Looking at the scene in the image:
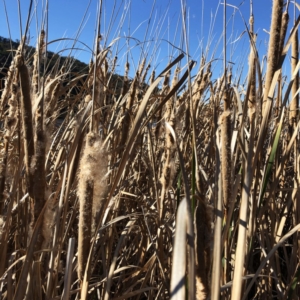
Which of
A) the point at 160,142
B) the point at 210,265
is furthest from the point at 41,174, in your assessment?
the point at 160,142

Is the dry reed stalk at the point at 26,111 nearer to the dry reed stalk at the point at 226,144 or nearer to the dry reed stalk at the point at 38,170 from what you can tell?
the dry reed stalk at the point at 38,170

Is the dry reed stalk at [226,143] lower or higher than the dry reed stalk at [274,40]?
lower

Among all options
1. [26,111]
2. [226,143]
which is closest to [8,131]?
[26,111]

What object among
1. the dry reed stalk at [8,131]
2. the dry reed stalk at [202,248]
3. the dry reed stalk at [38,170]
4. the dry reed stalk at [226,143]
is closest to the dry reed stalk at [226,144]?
the dry reed stalk at [226,143]

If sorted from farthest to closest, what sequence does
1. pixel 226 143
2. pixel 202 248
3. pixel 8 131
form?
1. pixel 8 131
2. pixel 226 143
3. pixel 202 248

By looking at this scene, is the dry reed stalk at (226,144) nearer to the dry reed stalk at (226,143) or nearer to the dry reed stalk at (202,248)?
the dry reed stalk at (226,143)

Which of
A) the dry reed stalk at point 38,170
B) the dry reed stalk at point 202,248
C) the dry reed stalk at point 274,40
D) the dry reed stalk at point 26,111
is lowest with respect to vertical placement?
the dry reed stalk at point 202,248

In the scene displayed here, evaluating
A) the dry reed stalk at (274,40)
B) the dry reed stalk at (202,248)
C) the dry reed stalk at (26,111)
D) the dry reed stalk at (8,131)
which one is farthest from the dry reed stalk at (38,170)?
the dry reed stalk at (274,40)

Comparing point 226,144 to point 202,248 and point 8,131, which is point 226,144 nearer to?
point 202,248

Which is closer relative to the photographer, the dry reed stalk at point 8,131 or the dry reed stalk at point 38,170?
the dry reed stalk at point 38,170

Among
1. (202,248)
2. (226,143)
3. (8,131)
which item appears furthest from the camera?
(8,131)

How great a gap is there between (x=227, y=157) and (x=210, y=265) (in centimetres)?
22

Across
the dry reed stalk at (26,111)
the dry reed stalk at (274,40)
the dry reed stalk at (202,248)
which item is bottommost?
the dry reed stalk at (202,248)

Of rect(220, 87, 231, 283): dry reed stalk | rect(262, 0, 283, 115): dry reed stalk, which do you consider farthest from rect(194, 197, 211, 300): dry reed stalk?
rect(262, 0, 283, 115): dry reed stalk
